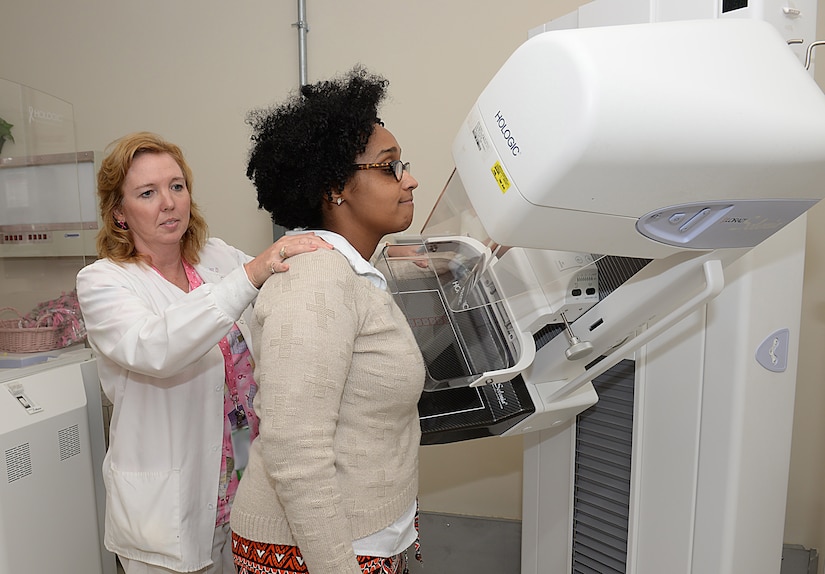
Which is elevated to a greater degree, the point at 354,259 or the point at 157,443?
the point at 354,259

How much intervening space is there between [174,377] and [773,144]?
4.35ft

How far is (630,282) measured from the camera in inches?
44.1

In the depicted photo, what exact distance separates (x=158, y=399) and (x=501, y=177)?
3.51 feet

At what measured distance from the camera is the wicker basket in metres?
2.04

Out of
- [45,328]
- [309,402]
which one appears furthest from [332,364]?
[45,328]

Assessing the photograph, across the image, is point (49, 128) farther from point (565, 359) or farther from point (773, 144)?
point (773, 144)

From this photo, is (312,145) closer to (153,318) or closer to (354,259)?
(354,259)

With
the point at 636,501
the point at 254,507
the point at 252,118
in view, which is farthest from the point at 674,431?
the point at 252,118

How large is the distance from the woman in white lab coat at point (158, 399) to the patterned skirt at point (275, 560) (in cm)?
41

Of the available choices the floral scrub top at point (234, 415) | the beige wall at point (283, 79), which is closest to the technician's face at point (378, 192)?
the floral scrub top at point (234, 415)

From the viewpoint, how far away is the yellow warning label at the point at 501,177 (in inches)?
33.5

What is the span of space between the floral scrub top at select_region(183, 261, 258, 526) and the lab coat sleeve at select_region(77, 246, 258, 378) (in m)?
0.22

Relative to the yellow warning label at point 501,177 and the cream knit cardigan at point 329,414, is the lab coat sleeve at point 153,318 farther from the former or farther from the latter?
the yellow warning label at point 501,177

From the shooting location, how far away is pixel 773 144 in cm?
77
